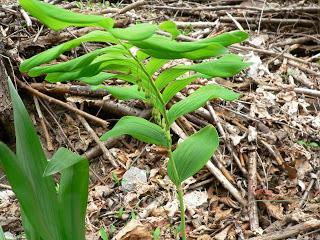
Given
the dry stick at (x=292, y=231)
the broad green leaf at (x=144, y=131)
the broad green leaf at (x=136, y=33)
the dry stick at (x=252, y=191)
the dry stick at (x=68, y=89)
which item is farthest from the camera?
the dry stick at (x=68, y=89)

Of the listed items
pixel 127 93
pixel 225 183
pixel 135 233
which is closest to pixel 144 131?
pixel 127 93

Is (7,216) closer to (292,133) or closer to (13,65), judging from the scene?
(13,65)

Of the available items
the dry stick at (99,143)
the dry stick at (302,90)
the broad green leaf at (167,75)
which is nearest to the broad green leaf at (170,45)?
the broad green leaf at (167,75)

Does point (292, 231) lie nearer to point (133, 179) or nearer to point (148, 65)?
point (133, 179)

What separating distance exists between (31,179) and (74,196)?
0.09 metres

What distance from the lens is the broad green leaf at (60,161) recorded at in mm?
832

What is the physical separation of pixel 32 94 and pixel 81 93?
214mm

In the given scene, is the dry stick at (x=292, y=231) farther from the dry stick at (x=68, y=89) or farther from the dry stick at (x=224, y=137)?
the dry stick at (x=68, y=89)

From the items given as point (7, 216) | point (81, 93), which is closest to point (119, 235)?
point (7, 216)

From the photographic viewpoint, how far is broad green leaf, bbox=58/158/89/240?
962mm

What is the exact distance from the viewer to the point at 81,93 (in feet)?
7.22

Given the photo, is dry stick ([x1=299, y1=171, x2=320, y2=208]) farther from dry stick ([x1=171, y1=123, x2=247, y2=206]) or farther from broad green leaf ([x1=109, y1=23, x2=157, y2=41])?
broad green leaf ([x1=109, y1=23, x2=157, y2=41])

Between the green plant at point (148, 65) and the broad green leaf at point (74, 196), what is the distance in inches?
5.4

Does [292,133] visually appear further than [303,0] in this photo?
No
